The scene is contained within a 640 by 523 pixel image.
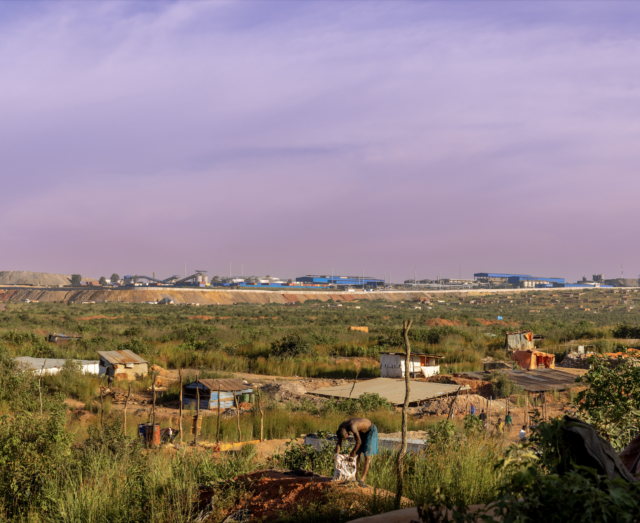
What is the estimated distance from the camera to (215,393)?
19969 millimetres

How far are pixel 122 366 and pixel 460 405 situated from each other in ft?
49.6

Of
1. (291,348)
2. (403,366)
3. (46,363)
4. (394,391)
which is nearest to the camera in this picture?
(394,391)

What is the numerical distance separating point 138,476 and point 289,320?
191ft

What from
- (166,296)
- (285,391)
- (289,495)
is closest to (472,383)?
(285,391)

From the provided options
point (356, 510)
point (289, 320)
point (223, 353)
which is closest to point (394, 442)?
point (356, 510)

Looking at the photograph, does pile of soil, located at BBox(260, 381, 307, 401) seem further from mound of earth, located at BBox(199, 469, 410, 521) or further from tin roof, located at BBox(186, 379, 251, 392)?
mound of earth, located at BBox(199, 469, 410, 521)

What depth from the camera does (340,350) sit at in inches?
1490

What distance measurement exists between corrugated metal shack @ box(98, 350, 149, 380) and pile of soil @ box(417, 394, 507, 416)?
13.4 m

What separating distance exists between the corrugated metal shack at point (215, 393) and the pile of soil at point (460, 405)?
6.87 meters

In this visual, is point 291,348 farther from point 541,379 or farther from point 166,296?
point 166,296

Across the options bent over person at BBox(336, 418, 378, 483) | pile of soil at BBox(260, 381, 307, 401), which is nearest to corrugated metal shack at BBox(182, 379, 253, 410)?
pile of soil at BBox(260, 381, 307, 401)

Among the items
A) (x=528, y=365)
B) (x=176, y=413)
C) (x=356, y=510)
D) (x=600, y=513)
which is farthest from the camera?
(x=528, y=365)

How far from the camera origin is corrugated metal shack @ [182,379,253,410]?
1958 centimetres

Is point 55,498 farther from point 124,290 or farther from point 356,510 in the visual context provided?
point 124,290
